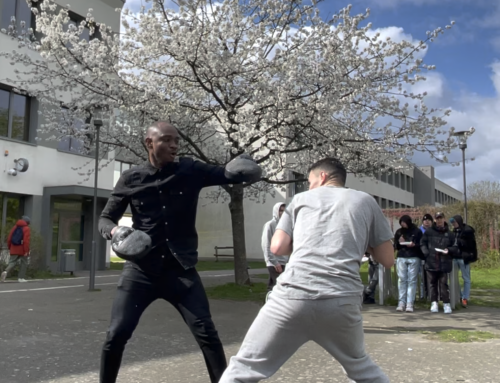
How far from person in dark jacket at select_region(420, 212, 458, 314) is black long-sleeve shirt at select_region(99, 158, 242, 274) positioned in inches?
267

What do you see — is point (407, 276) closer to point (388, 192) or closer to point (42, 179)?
point (42, 179)

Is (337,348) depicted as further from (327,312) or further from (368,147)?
(368,147)

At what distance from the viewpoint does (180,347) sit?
20.0 ft

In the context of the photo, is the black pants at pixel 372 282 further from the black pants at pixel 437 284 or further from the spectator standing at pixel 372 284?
the black pants at pixel 437 284

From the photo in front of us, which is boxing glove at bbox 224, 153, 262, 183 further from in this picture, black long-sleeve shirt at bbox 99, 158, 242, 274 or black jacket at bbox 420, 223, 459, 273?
black jacket at bbox 420, 223, 459, 273

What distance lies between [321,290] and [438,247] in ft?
24.2

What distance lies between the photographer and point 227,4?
1088 centimetres

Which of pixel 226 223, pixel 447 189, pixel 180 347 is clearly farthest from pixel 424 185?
pixel 180 347

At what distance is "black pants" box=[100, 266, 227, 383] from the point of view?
3.30 m

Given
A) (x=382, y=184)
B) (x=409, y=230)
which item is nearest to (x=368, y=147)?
(x=409, y=230)

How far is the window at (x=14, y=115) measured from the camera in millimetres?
17062

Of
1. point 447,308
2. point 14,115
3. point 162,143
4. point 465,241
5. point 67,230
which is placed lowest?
point 447,308

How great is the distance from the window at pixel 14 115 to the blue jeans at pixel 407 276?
43.9 ft

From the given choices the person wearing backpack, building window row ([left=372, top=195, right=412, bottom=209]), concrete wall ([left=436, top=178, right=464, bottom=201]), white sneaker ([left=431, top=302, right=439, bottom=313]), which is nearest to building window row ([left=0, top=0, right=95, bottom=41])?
the person wearing backpack
